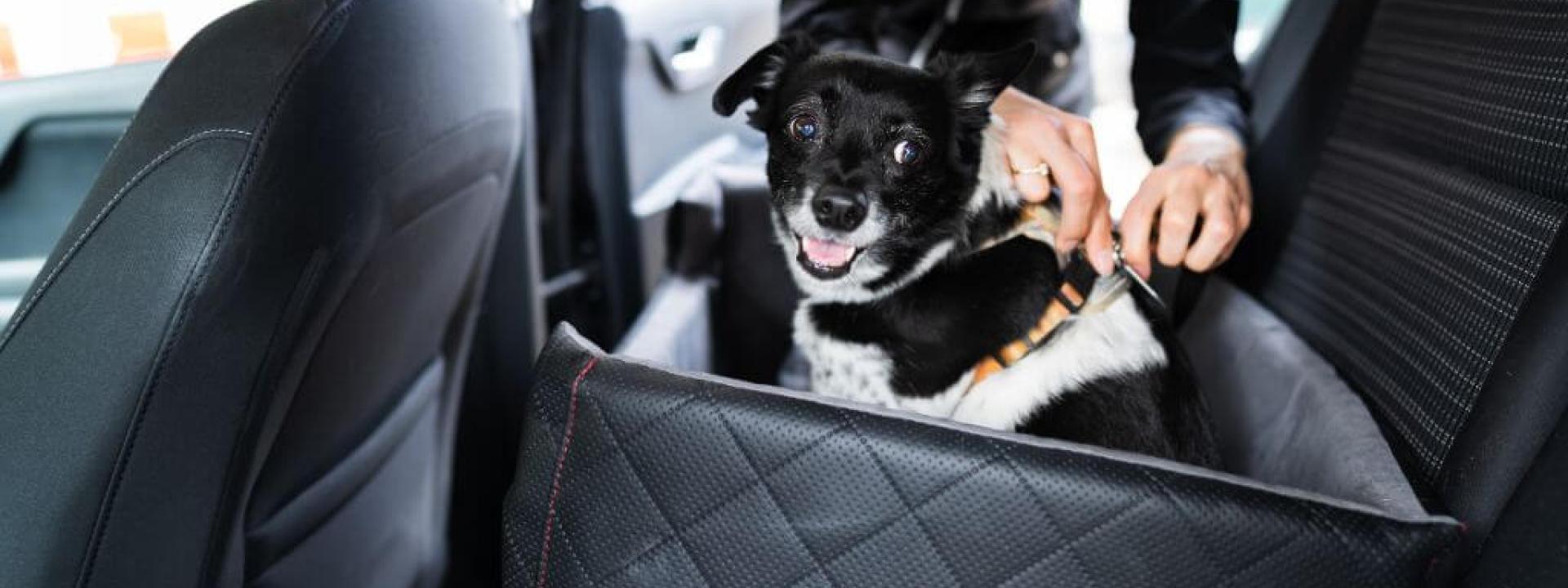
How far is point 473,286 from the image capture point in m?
1.70

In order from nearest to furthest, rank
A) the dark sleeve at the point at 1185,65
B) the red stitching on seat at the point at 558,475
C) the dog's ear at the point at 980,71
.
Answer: the red stitching on seat at the point at 558,475, the dog's ear at the point at 980,71, the dark sleeve at the point at 1185,65

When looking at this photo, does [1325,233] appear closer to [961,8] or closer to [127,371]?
[961,8]

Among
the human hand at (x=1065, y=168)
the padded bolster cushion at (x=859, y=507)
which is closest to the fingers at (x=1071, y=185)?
the human hand at (x=1065, y=168)

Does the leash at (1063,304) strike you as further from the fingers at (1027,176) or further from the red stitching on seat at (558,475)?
the red stitching on seat at (558,475)

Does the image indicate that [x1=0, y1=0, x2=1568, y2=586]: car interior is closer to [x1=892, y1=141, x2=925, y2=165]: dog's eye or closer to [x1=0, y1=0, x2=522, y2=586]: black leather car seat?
[x1=0, y1=0, x2=522, y2=586]: black leather car seat

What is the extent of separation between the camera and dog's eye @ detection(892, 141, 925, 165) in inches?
49.9

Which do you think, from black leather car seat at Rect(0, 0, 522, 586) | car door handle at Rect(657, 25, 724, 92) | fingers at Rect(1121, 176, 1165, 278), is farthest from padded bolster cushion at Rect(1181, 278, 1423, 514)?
car door handle at Rect(657, 25, 724, 92)

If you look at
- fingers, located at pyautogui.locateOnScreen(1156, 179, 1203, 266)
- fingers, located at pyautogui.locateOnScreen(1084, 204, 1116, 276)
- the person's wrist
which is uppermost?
the person's wrist

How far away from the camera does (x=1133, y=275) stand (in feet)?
4.28

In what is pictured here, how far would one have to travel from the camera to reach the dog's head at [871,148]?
1.25 metres

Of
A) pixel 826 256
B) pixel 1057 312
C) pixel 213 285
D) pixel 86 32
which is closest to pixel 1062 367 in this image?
pixel 1057 312

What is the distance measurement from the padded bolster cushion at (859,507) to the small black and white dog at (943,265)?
0.40 metres

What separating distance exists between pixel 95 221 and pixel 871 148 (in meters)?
0.77

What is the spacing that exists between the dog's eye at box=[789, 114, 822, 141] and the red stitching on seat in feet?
1.52
